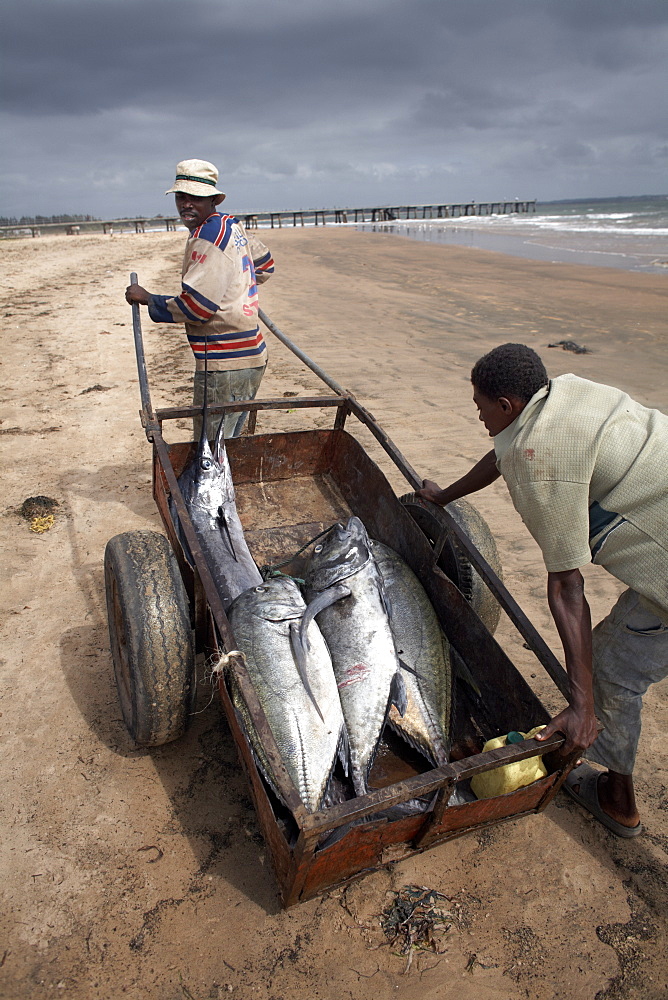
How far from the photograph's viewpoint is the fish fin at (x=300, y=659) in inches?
96.5

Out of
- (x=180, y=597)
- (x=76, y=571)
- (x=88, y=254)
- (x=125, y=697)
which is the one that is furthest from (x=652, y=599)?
(x=88, y=254)

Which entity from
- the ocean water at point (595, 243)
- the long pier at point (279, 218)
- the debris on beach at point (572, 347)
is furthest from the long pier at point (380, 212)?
the debris on beach at point (572, 347)

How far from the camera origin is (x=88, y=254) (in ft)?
92.1

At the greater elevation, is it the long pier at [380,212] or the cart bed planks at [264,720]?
the long pier at [380,212]

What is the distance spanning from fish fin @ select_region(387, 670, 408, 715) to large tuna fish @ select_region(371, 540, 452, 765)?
41 mm

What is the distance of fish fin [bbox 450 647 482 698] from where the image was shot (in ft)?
9.10

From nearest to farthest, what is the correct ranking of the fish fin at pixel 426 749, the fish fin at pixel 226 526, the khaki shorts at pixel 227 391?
the fish fin at pixel 426 749 → the fish fin at pixel 226 526 → the khaki shorts at pixel 227 391

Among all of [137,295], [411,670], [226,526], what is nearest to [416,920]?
[411,670]

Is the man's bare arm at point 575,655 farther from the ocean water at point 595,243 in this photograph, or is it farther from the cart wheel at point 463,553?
the ocean water at point 595,243

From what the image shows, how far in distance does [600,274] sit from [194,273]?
65.3ft

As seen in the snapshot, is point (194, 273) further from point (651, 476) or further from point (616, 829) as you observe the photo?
point (616, 829)

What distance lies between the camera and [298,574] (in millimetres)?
3619

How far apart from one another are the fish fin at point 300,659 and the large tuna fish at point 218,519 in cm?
62

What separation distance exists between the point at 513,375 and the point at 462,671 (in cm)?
144
